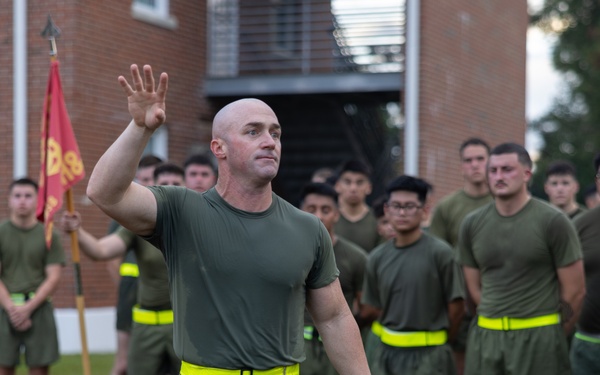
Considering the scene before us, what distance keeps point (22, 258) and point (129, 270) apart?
1.04 m

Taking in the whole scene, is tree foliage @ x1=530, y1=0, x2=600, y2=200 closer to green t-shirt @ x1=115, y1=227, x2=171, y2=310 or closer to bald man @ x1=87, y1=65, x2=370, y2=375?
green t-shirt @ x1=115, y1=227, x2=171, y2=310

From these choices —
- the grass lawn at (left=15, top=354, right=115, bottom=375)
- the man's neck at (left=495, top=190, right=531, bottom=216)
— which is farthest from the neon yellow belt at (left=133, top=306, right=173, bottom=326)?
the grass lawn at (left=15, top=354, right=115, bottom=375)

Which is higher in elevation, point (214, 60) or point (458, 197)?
point (214, 60)

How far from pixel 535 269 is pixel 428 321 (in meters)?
0.92

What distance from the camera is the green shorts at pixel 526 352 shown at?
7.46 m

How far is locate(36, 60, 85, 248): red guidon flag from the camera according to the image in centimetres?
867

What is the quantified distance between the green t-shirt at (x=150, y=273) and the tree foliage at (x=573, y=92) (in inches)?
1097

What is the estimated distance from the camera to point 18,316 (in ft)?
32.5

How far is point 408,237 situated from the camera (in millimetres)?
8062

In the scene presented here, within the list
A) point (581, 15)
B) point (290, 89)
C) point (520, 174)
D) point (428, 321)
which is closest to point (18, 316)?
point (428, 321)

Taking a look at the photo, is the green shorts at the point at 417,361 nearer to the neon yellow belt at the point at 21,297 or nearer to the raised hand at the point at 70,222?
the raised hand at the point at 70,222

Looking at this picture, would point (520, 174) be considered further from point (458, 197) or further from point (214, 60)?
point (214, 60)

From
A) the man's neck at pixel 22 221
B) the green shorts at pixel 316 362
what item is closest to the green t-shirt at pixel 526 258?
the green shorts at pixel 316 362

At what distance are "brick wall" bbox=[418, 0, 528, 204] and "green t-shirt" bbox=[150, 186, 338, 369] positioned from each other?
1200 centimetres
